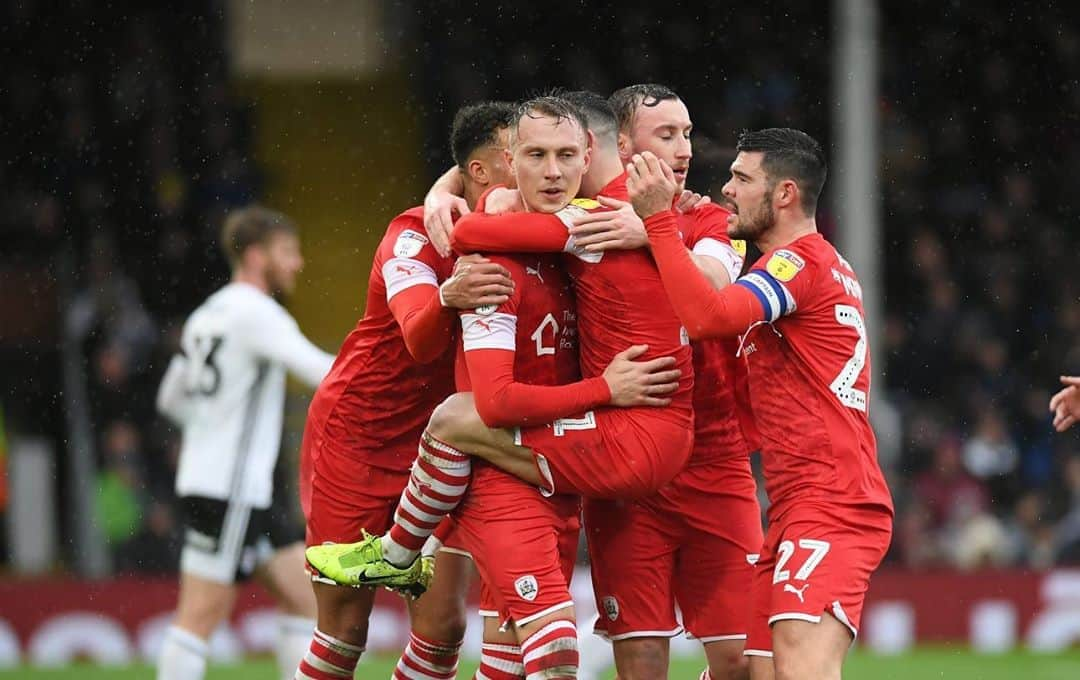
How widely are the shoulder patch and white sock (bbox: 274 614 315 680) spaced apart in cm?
334

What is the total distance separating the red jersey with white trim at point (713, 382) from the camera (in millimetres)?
6160

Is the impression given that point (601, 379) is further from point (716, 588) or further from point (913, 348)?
point (913, 348)

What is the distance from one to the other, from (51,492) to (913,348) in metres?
7.58

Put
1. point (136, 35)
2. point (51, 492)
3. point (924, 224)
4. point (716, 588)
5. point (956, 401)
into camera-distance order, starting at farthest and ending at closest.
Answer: point (136, 35)
point (924, 224)
point (956, 401)
point (51, 492)
point (716, 588)

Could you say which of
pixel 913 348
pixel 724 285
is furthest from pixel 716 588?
pixel 913 348

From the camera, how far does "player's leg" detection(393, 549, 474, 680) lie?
21.4ft

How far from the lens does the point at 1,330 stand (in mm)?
15742

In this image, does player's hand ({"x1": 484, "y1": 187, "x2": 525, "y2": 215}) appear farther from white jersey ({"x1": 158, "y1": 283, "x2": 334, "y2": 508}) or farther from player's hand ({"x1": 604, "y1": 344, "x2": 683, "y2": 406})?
white jersey ({"x1": 158, "y1": 283, "x2": 334, "y2": 508})

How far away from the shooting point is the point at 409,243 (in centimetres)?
624

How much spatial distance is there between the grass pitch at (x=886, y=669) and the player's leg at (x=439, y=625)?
4168mm

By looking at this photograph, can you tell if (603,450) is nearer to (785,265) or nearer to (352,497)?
(785,265)

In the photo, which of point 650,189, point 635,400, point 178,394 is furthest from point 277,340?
point 650,189

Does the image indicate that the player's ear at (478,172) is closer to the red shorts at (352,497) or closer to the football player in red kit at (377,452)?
the football player in red kit at (377,452)

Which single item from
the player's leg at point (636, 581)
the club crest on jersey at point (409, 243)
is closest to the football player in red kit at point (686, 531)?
the player's leg at point (636, 581)
